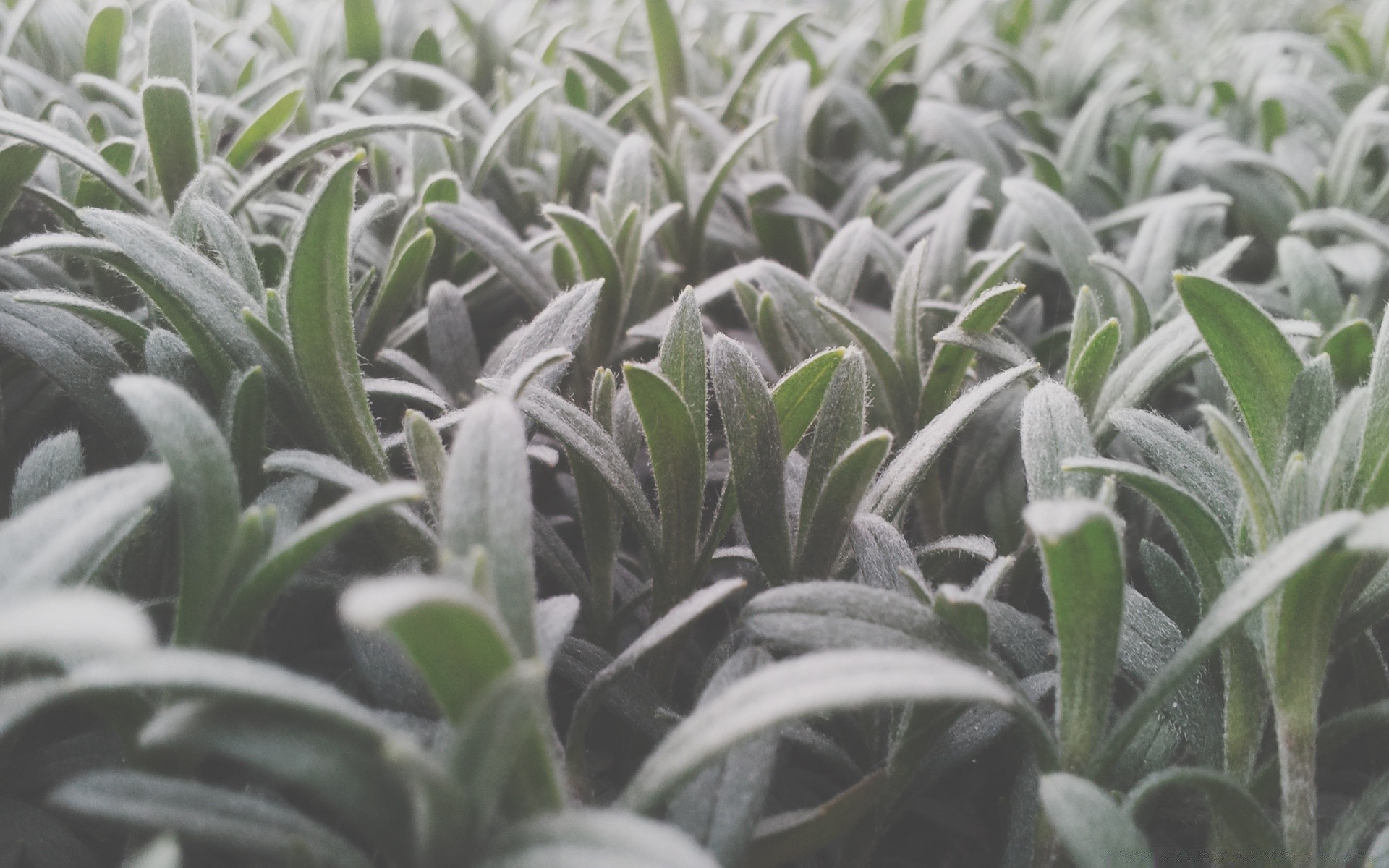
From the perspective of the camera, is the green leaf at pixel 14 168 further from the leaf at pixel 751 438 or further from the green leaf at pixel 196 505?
the leaf at pixel 751 438

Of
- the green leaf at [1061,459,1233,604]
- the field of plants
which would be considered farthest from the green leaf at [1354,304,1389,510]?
the green leaf at [1061,459,1233,604]

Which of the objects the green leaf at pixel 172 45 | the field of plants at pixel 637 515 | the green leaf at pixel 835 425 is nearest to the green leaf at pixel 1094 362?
the field of plants at pixel 637 515

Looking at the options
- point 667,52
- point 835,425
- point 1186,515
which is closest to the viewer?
point 1186,515

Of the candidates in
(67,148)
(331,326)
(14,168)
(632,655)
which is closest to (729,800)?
(632,655)

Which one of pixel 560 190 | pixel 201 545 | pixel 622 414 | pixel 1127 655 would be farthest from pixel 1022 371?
pixel 560 190

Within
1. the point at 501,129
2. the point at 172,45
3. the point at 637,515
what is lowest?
the point at 637,515

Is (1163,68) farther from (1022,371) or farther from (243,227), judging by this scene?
(243,227)

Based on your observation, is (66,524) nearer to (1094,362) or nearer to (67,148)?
(67,148)

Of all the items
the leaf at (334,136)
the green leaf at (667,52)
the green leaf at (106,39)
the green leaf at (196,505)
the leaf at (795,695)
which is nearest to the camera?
the leaf at (795,695)
